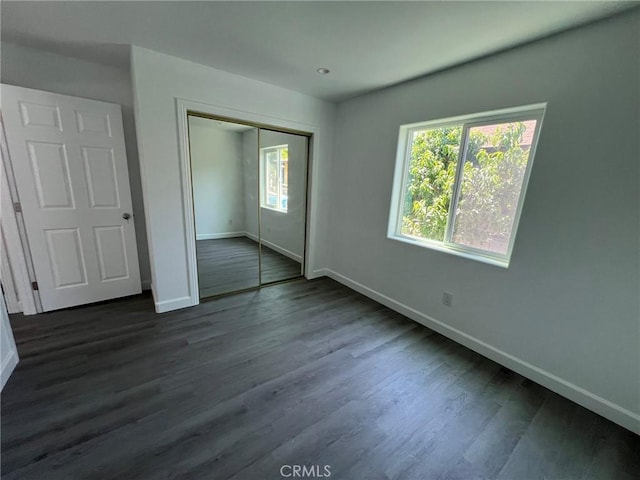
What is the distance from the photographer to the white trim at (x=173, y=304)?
2.65 m

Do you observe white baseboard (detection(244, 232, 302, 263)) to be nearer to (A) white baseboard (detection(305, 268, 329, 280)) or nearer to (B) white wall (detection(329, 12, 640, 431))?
(A) white baseboard (detection(305, 268, 329, 280))

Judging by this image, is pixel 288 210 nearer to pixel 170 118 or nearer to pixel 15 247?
pixel 170 118

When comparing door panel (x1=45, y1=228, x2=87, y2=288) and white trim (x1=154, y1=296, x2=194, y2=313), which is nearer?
door panel (x1=45, y1=228, x2=87, y2=288)

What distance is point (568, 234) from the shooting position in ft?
5.74

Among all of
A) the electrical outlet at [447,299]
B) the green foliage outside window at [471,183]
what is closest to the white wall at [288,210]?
the green foliage outside window at [471,183]

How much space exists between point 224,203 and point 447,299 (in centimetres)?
291

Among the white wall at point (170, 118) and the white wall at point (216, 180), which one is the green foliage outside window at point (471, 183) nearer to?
the white wall at point (170, 118)

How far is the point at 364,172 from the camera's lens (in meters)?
3.21

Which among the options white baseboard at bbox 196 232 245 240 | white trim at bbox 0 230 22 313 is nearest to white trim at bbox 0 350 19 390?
white trim at bbox 0 230 22 313

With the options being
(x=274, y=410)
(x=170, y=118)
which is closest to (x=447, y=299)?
(x=274, y=410)

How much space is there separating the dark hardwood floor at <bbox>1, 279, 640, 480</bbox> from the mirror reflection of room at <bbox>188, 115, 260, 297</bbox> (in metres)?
0.96

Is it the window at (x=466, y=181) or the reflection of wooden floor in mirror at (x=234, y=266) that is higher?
the window at (x=466, y=181)

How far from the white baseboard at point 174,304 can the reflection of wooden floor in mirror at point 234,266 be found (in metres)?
0.22

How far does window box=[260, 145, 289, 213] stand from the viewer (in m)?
3.54
